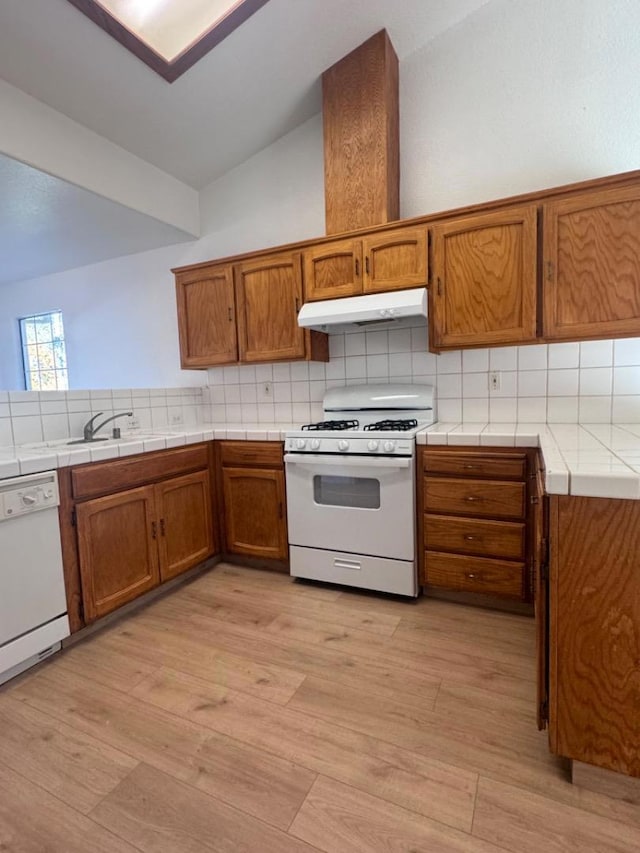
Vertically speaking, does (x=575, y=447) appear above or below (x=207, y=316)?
below

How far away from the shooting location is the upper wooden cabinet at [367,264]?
2258 millimetres

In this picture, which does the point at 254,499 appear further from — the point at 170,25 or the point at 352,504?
the point at 170,25

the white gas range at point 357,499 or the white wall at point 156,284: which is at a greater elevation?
the white wall at point 156,284

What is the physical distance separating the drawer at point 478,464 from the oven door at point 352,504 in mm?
117

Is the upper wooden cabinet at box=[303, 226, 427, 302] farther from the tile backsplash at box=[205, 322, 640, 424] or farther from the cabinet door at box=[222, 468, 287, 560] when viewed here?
the cabinet door at box=[222, 468, 287, 560]

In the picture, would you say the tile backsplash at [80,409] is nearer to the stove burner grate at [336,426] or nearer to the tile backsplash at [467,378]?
the tile backsplash at [467,378]

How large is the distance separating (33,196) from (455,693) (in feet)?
11.0

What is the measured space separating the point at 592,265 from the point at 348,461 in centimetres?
145

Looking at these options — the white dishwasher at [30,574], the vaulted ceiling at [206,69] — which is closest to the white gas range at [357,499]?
the white dishwasher at [30,574]

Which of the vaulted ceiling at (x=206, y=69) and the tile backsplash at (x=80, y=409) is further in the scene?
the tile backsplash at (x=80, y=409)

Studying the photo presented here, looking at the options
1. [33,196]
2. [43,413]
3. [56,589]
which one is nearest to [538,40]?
[33,196]

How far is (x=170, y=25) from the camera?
204 cm

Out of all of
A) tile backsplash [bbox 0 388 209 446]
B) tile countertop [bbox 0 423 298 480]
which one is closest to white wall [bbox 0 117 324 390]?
tile backsplash [bbox 0 388 209 446]

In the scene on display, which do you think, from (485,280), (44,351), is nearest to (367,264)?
(485,280)
